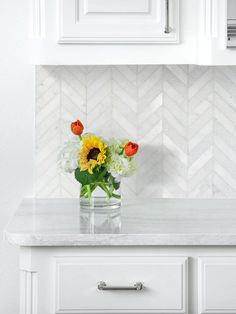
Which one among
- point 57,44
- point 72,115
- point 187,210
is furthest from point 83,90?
point 187,210

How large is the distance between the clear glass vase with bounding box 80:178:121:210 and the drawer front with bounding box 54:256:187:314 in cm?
38

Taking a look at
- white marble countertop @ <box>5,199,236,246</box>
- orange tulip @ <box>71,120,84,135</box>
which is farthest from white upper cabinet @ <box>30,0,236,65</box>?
white marble countertop @ <box>5,199,236,246</box>

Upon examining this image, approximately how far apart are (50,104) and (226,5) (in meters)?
0.76

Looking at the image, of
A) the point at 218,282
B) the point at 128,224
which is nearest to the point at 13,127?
the point at 128,224

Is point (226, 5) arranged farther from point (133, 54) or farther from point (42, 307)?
point (42, 307)

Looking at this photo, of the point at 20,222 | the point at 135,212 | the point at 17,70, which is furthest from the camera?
the point at 17,70

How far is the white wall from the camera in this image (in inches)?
115

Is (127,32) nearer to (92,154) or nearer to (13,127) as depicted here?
(92,154)

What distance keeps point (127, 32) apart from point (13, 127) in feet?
2.01

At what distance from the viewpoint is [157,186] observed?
9.75ft

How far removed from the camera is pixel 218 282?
7.59 feet

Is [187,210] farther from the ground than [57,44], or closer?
closer

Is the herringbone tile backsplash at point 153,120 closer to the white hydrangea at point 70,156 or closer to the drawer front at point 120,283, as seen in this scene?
the white hydrangea at point 70,156

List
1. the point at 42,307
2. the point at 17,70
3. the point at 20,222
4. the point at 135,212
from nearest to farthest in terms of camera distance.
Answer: the point at 42,307 → the point at 20,222 → the point at 135,212 → the point at 17,70
